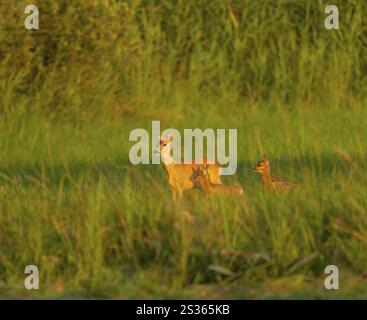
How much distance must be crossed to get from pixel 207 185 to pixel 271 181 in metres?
0.44

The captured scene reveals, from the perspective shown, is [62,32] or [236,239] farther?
[62,32]

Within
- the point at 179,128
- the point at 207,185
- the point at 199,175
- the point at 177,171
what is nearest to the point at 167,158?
the point at 177,171

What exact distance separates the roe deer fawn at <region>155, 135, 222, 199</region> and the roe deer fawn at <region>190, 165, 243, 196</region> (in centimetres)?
11

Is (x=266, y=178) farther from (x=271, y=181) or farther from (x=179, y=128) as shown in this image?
(x=179, y=128)

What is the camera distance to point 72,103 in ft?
40.8

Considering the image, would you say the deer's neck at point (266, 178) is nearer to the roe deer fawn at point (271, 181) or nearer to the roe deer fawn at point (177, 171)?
the roe deer fawn at point (271, 181)

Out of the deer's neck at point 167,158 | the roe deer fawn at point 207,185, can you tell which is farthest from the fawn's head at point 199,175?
the deer's neck at point 167,158

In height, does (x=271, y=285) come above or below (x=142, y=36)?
below

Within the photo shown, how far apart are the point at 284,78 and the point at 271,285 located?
6926 millimetres

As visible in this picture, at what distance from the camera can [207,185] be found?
8.79 m

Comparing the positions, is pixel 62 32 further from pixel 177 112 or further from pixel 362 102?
pixel 362 102

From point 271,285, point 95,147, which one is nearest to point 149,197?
point 271,285

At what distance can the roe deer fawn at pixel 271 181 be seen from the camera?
838cm
